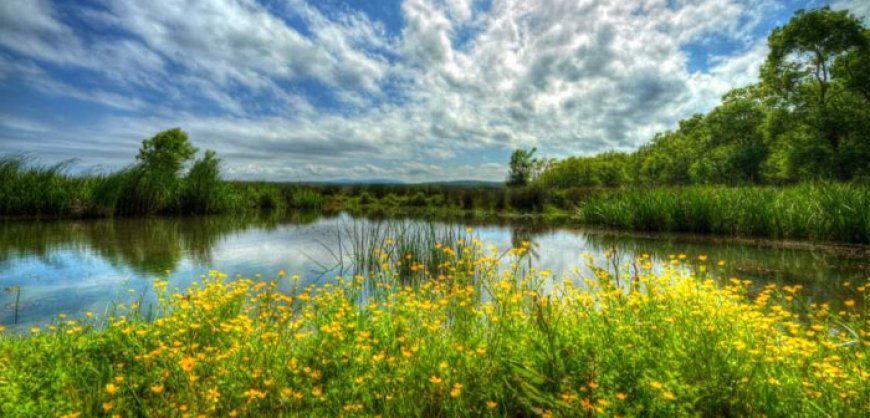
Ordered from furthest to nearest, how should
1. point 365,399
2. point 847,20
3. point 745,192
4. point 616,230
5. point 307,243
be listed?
point 847,20 → point 616,230 → point 745,192 → point 307,243 → point 365,399

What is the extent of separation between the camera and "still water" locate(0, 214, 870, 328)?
5676mm

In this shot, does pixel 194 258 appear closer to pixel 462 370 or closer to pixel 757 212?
pixel 462 370

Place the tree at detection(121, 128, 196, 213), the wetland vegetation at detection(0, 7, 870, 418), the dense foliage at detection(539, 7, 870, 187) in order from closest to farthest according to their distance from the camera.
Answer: the wetland vegetation at detection(0, 7, 870, 418), the tree at detection(121, 128, 196, 213), the dense foliage at detection(539, 7, 870, 187)

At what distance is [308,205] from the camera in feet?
94.1

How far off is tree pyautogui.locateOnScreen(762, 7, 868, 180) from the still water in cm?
2494

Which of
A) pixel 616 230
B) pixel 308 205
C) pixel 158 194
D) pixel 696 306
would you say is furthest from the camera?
pixel 308 205

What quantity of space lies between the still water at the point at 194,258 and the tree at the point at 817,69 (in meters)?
24.9

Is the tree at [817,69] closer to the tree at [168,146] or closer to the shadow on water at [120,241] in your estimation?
the shadow on water at [120,241]

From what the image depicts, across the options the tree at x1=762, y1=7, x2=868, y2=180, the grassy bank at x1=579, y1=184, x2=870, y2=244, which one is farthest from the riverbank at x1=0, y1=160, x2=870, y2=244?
the tree at x1=762, y1=7, x2=868, y2=180

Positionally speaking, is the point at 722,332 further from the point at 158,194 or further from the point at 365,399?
the point at 158,194

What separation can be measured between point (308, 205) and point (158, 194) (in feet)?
38.9

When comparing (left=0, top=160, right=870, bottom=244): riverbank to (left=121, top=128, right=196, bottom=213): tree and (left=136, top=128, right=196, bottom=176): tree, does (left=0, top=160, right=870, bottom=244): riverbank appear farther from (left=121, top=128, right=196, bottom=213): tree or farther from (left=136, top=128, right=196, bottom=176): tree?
(left=136, top=128, right=196, bottom=176): tree

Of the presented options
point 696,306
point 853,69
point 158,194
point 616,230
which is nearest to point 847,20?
point 853,69

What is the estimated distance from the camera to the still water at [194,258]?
568 cm
